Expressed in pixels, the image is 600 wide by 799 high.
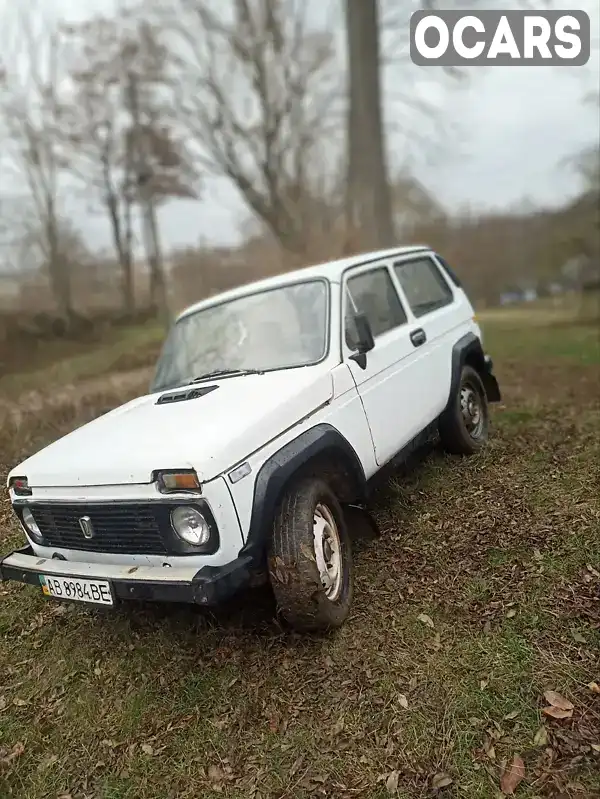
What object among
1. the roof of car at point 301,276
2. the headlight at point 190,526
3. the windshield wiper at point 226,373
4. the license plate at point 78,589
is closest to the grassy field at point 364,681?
the license plate at point 78,589

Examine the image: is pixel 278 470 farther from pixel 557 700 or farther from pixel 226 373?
pixel 557 700

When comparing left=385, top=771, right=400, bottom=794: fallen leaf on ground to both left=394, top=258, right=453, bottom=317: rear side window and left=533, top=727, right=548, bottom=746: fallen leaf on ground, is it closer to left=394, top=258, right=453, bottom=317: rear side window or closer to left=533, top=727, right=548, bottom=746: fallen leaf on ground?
left=533, top=727, right=548, bottom=746: fallen leaf on ground

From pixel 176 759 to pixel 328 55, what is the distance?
15.4 meters

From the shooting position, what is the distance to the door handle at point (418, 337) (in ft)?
Answer: 15.7

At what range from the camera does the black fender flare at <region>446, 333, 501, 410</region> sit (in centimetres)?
530

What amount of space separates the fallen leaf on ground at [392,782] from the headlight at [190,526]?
126 centimetres

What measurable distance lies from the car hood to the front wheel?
0.39 m

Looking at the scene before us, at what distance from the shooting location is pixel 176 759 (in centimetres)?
297

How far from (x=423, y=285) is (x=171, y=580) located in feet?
11.5

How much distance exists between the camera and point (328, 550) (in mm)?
3564

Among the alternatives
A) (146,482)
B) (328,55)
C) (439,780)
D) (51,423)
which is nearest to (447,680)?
(439,780)

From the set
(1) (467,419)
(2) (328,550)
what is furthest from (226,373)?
(1) (467,419)

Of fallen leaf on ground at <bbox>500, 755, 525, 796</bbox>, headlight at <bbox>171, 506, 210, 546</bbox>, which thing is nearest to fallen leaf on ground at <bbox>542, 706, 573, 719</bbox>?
fallen leaf on ground at <bbox>500, 755, 525, 796</bbox>

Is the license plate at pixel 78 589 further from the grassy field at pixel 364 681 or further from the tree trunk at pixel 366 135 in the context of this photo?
the tree trunk at pixel 366 135
